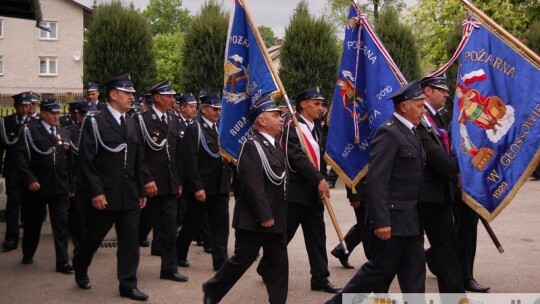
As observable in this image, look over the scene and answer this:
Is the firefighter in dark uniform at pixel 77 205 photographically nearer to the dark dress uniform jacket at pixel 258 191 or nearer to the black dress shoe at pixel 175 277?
the black dress shoe at pixel 175 277

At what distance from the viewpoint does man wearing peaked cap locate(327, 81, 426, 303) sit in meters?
6.23

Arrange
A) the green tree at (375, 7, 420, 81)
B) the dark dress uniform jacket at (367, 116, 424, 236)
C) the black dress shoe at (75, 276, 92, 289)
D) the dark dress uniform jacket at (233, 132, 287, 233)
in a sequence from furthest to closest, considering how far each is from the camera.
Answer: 1. the green tree at (375, 7, 420, 81)
2. the black dress shoe at (75, 276, 92, 289)
3. the dark dress uniform jacket at (233, 132, 287, 233)
4. the dark dress uniform jacket at (367, 116, 424, 236)

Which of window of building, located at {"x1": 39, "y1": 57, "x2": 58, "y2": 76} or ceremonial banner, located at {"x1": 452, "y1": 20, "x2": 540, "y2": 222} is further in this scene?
window of building, located at {"x1": 39, "y1": 57, "x2": 58, "y2": 76}

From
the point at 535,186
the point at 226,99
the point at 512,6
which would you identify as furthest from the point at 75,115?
the point at 512,6

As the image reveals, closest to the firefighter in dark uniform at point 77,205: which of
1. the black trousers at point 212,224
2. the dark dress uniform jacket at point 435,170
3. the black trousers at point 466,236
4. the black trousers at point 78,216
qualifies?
the black trousers at point 78,216

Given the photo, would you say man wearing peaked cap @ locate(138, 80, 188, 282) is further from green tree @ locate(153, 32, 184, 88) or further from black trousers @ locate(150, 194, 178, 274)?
green tree @ locate(153, 32, 184, 88)

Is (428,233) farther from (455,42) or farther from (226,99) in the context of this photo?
(455,42)

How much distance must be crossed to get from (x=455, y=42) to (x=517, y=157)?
1512 centimetres

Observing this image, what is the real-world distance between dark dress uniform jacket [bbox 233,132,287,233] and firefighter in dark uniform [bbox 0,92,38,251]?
4.53 meters

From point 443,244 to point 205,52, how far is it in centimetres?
1230

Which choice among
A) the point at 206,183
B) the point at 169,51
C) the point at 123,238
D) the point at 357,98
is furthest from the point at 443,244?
the point at 169,51

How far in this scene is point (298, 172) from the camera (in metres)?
7.95

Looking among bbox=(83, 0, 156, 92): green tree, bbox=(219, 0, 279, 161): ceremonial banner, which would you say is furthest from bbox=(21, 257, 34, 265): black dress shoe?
bbox=(83, 0, 156, 92): green tree

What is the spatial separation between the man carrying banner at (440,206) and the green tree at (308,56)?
12203 millimetres
